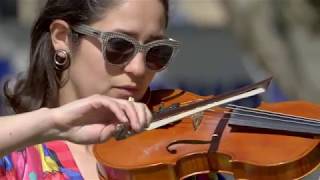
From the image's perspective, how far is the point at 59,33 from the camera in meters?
1.69

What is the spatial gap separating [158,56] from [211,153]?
0.67 ft

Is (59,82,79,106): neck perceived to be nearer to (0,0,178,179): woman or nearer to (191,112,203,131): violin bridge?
(0,0,178,179): woman

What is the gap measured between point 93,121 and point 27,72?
0.57 meters

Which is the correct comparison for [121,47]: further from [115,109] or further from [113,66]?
[115,109]

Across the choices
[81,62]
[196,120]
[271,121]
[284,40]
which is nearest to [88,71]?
[81,62]

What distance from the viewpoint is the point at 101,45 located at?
63.9 inches

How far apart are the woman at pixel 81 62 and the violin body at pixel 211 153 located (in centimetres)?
6

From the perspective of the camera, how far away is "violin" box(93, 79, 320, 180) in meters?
1.62

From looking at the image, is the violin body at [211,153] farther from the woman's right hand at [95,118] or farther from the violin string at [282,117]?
the woman's right hand at [95,118]

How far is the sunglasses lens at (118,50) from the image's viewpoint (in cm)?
161

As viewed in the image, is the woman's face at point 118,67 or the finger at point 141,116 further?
the woman's face at point 118,67

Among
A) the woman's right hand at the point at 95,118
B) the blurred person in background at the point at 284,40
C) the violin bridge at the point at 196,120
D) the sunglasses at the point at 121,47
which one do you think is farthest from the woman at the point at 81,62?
the blurred person in background at the point at 284,40

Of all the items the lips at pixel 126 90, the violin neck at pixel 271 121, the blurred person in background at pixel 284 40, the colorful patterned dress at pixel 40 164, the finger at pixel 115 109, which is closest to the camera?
the finger at pixel 115 109

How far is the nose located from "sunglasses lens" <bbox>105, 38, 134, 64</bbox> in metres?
0.01
